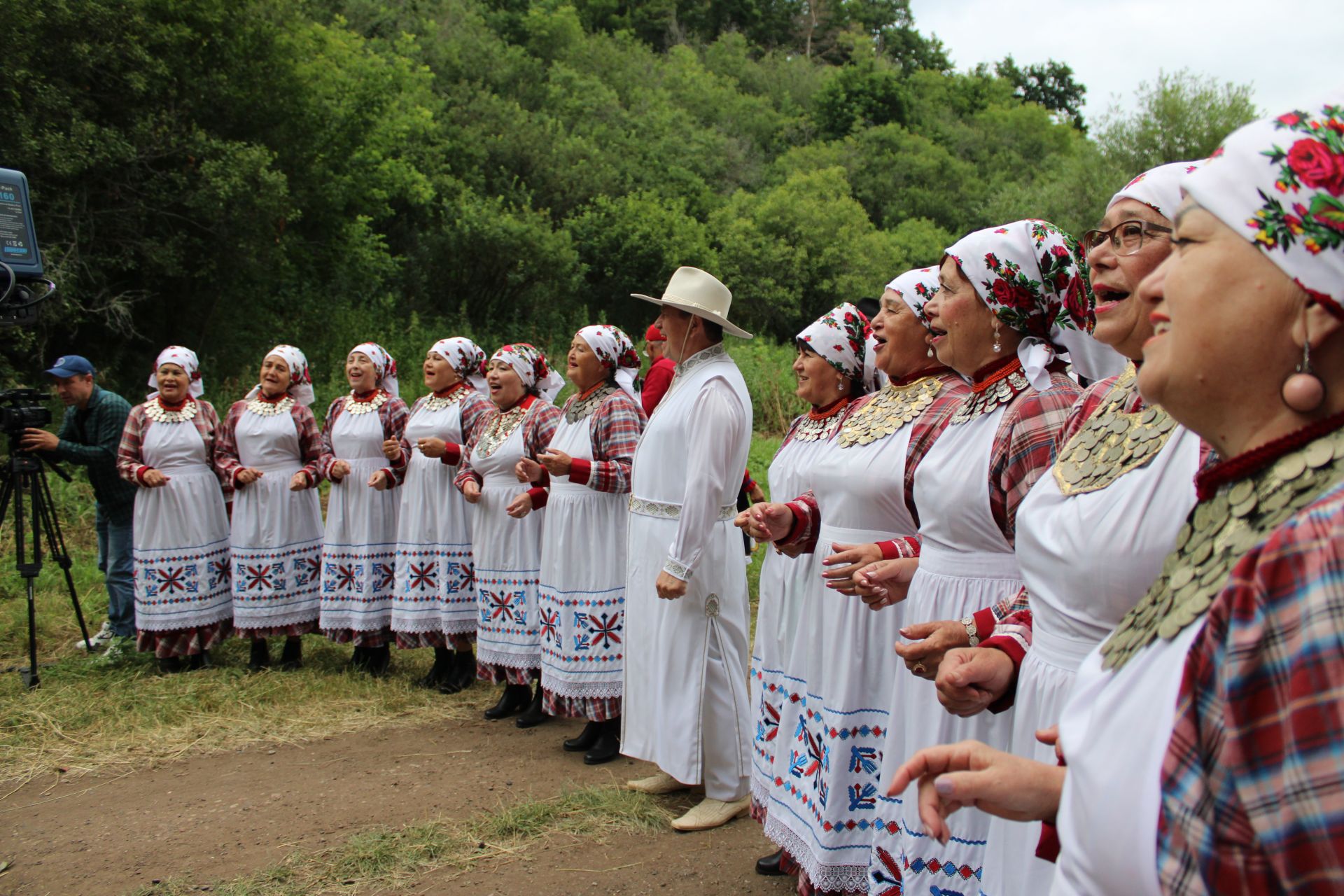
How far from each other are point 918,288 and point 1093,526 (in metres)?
1.63

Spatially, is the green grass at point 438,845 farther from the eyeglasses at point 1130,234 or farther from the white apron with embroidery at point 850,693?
the eyeglasses at point 1130,234

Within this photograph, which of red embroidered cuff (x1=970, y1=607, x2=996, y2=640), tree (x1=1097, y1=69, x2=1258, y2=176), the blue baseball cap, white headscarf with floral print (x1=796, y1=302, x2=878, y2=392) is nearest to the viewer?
red embroidered cuff (x1=970, y1=607, x2=996, y2=640)

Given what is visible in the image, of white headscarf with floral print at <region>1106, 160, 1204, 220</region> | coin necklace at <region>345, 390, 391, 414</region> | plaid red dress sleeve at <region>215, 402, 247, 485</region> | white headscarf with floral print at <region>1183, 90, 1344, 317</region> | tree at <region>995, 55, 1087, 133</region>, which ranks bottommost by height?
plaid red dress sleeve at <region>215, 402, 247, 485</region>

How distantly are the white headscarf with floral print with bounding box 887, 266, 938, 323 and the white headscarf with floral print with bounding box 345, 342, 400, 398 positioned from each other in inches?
172

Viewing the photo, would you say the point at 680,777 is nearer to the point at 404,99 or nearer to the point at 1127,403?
the point at 1127,403

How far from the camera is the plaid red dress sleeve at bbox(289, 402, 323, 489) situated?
680cm

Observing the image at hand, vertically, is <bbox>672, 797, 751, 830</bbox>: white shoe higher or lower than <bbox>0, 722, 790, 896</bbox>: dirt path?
higher

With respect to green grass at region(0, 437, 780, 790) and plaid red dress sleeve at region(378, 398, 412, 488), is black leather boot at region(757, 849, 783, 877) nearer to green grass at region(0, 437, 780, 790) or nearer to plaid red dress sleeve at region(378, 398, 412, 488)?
green grass at region(0, 437, 780, 790)

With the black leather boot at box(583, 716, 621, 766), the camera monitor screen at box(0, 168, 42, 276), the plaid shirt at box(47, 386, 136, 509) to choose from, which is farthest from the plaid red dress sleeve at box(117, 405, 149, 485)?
the black leather boot at box(583, 716, 621, 766)

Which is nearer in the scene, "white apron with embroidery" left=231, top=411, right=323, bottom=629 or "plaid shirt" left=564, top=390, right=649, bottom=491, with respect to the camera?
"plaid shirt" left=564, top=390, right=649, bottom=491

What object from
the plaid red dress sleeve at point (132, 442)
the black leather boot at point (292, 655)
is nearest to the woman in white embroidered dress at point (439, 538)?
the black leather boot at point (292, 655)

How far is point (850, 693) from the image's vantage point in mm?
3146

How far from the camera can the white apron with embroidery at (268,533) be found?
266 inches

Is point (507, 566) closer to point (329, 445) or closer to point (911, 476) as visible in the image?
point (329, 445)
